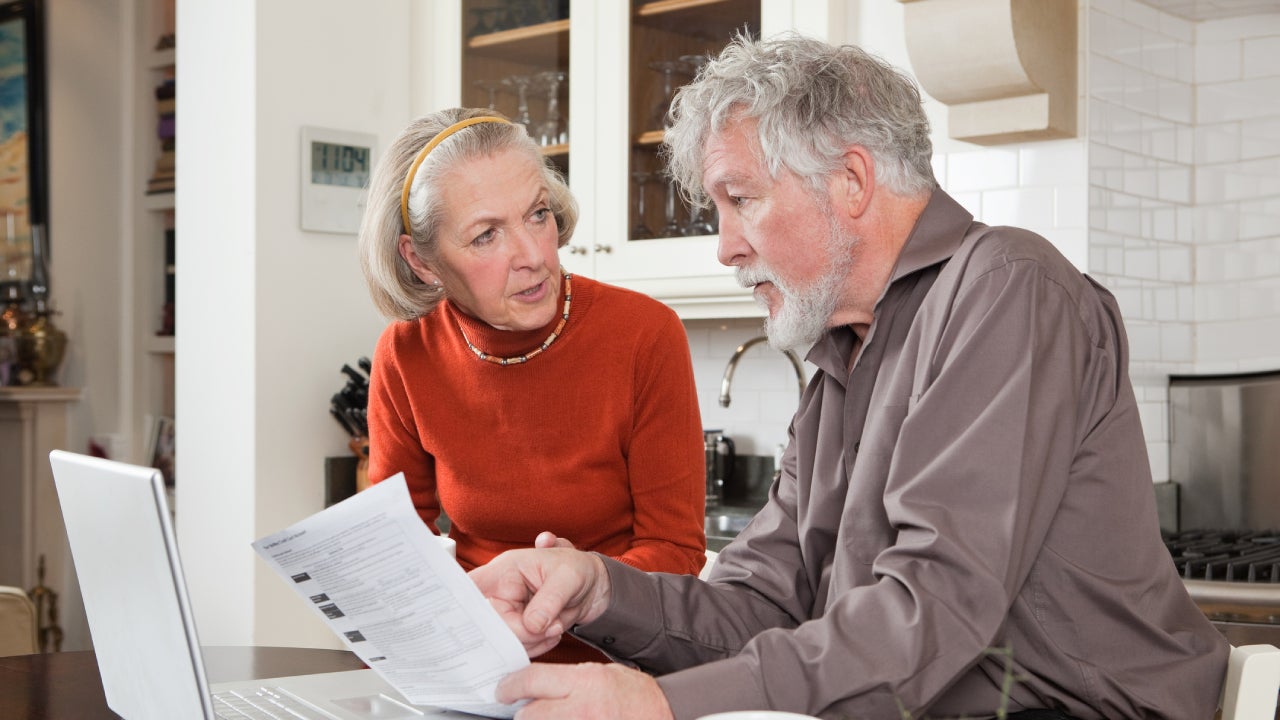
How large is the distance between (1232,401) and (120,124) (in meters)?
3.98

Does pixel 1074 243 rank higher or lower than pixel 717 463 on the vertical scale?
higher

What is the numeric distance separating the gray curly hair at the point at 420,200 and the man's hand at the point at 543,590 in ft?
2.04

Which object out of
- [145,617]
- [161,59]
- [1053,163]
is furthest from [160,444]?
[145,617]

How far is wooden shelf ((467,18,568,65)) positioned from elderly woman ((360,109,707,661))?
1.52 m

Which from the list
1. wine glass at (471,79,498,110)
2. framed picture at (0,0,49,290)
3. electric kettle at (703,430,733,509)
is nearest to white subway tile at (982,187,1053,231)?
electric kettle at (703,430,733,509)

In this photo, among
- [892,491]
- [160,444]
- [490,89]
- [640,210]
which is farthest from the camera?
[160,444]

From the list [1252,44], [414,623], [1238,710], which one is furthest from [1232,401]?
[414,623]

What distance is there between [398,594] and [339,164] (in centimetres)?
256

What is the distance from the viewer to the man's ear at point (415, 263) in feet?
6.14

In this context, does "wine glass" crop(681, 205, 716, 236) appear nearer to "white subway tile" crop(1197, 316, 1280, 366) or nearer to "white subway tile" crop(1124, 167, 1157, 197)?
"white subway tile" crop(1124, 167, 1157, 197)

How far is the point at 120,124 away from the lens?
4855 mm

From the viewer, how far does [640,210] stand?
10.3 feet

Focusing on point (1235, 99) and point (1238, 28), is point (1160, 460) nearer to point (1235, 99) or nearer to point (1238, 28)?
point (1235, 99)

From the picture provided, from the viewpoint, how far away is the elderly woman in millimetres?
1777
